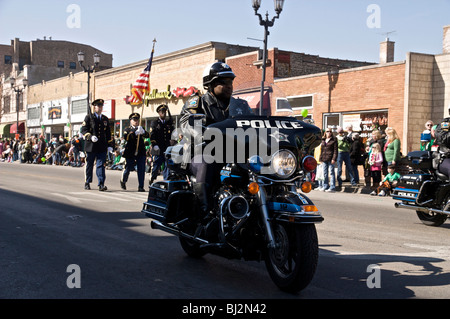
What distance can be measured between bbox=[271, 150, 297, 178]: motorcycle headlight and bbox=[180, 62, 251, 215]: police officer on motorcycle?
753 millimetres

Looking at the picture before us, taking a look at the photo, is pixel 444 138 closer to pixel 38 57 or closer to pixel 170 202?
pixel 170 202

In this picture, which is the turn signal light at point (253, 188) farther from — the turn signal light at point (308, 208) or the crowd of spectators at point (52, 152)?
the crowd of spectators at point (52, 152)

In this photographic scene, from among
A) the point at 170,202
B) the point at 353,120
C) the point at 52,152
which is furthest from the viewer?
the point at 52,152

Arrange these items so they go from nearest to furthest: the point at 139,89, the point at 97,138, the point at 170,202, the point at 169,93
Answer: the point at 170,202, the point at 97,138, the point at 139,89, the point at 169,93

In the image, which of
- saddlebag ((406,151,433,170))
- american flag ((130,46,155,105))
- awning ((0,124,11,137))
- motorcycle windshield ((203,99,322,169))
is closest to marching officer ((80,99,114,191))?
saddlebag ((406,151,433,170))

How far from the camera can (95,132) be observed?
13148 millimetres

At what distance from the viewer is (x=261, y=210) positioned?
448cm

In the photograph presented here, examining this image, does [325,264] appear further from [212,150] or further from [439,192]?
[439,192]

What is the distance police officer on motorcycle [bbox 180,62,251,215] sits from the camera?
16.8ft

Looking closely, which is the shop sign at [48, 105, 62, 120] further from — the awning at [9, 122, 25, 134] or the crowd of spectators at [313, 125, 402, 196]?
the crowd of spectators at [313, 125, 402, 196]

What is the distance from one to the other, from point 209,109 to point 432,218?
535 centimetres

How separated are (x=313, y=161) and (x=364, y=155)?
1326 cm

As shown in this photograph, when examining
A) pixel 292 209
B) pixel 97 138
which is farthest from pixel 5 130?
pixel 292 209
